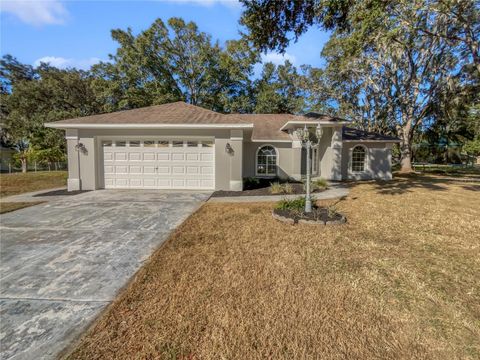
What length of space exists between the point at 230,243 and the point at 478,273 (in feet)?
13.1

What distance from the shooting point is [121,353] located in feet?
6.71

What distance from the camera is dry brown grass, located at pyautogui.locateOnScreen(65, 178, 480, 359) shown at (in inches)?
83.4

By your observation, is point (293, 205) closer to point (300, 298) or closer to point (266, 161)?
point (300, 298)

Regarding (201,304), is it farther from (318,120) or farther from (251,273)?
(318,120)

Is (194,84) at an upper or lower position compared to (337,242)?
upper

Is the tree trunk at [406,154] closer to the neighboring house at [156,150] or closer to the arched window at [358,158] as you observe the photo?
the arched window at [358,158]

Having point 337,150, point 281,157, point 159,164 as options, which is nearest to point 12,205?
point 159,164

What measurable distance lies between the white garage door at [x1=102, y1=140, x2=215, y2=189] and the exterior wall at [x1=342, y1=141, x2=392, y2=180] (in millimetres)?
9926

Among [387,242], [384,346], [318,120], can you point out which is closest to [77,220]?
[384,346]

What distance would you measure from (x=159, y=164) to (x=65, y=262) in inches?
277

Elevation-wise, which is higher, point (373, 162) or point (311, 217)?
point (373, 162)

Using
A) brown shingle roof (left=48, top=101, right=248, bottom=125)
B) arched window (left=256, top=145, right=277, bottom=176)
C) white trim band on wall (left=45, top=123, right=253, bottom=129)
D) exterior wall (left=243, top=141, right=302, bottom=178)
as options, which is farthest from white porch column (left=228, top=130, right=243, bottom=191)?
arched window (left=256, top=145, right=277, bottom=176)

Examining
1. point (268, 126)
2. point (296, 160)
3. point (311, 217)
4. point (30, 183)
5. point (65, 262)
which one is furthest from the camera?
point (268, 126)

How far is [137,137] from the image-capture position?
401 inches
